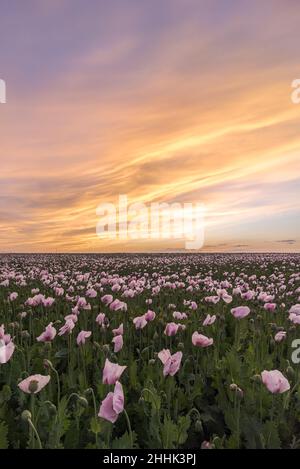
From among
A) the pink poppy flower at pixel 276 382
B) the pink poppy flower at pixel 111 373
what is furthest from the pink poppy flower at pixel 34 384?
the pink poppy flower at pixel 276 382

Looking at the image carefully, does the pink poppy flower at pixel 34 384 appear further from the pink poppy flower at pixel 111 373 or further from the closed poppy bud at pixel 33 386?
the pink poppy flower at pixel 111 373

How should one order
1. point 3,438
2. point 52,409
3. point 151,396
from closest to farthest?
point 3,438
point 52,409
point 151,396

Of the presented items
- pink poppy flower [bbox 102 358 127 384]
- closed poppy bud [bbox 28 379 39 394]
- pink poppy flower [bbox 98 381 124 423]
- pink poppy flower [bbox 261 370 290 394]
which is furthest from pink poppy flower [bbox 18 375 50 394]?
pink poppy flower [bbox 261 370 290 394]

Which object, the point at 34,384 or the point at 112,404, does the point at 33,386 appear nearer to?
the point at 34,384

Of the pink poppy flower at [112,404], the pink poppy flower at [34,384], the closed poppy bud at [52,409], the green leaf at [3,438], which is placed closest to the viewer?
the pink poppy flower at [112,404]

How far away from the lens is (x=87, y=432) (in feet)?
12.0

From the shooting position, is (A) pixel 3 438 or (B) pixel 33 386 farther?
(A) pixel 3 438

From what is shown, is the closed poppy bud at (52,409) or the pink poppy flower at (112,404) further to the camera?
the closed poppy bud at (52,409)

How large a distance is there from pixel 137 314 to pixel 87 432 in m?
5.11

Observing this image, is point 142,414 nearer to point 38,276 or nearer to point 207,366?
point 207,366

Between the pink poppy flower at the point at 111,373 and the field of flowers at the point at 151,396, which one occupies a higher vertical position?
the pink poppy flower at the point at 111,373

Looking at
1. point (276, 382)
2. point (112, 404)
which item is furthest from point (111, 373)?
point (276, 382)

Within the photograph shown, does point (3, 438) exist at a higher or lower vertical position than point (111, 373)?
lower
